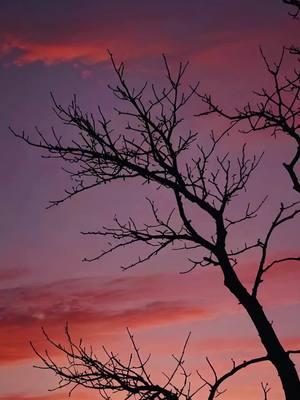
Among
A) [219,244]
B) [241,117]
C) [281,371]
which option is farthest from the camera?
[219,244]

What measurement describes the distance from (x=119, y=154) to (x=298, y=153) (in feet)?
7.49

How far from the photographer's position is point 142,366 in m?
7.24

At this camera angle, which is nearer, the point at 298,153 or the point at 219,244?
the point at 298,153

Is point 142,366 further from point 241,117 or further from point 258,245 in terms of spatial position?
point 241,117

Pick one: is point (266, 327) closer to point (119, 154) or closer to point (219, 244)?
point (219, 244)

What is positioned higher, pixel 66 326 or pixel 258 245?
pixel 258 245

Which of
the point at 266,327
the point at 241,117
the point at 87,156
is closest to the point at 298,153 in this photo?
the point at 241,117

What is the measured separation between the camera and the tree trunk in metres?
6.74

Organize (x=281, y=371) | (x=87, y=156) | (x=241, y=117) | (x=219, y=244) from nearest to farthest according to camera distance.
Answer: (x=241, y=117), (x=281, y=371), (x=219, y=244), (x=87, y=156)

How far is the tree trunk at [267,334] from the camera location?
674cm

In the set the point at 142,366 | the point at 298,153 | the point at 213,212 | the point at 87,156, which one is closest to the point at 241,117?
the point at 298,153

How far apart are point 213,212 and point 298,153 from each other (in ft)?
4.80

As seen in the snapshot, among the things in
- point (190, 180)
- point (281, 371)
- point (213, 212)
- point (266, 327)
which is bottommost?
point (281, 371)

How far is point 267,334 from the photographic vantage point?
22.7ft
